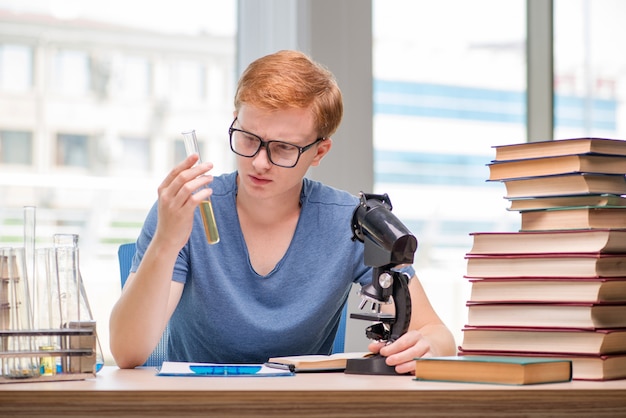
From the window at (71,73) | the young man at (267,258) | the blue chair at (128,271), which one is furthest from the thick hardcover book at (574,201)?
the window at (71,73)

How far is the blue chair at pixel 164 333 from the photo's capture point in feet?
6.15

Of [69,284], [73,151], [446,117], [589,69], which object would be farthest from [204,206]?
[589,69]

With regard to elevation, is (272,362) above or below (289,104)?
below

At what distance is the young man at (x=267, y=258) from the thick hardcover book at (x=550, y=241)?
0.27 metres

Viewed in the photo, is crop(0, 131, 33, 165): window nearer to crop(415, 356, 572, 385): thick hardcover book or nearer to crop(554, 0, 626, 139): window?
crop(554, 0, 626, 139): window

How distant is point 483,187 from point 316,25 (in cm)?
140

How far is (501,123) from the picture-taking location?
11.8 feet

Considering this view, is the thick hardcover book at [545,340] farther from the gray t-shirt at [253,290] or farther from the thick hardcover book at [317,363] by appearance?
the gray t-shirt at [253,290]

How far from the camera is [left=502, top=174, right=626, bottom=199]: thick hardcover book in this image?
4.69 ft

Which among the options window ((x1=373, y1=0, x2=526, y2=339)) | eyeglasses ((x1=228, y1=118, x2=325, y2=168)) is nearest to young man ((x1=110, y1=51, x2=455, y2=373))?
eyeglasses ((x1=228, y1=118, x2=325, y2=168))

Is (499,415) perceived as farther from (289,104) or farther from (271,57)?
(271,57)

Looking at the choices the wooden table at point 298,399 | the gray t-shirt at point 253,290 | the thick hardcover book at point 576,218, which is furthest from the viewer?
the gray t-shirt at point 253,290

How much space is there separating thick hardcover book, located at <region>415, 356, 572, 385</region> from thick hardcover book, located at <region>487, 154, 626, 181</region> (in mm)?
369

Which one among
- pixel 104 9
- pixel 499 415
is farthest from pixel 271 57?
pixel 104 9
